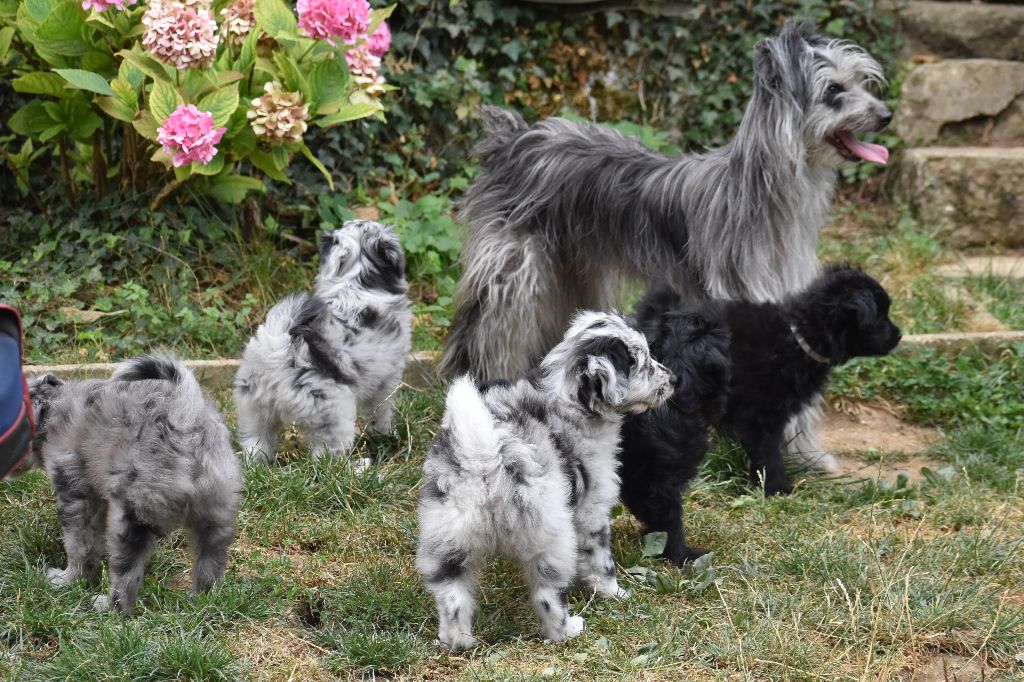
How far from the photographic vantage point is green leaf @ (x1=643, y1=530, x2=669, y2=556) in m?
4.33

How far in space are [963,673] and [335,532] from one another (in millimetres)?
2222

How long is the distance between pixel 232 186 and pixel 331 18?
1.29 metres

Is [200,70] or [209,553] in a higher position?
[200,70]

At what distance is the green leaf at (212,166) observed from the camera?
18.6 feet

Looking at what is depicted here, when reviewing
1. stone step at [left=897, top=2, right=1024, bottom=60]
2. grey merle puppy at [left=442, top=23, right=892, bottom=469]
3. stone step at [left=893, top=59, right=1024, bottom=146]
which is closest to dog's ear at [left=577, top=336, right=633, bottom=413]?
grey merle puppy at [left=442, top=23, right=892, bottom=469]

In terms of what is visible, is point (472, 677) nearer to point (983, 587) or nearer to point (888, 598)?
point (888, 598)

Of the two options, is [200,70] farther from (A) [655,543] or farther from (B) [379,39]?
(A) [655,543]

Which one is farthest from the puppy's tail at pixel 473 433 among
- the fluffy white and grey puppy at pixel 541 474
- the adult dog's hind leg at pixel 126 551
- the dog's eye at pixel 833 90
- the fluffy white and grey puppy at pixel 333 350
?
the dog's eye at pixel 833 90

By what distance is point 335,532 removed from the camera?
4.48 meters

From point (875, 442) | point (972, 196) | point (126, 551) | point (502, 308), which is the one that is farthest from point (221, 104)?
point (972, 196)

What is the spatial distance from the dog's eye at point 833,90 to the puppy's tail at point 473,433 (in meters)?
2.55

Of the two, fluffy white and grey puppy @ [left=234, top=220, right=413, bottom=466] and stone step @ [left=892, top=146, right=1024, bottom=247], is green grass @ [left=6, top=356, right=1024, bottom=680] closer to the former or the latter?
fluffy white and grey puppy @ [left=234, top=220, right=413, bottom=466]

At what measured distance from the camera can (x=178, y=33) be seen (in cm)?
546

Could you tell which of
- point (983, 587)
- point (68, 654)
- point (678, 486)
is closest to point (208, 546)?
point (68, 654)
